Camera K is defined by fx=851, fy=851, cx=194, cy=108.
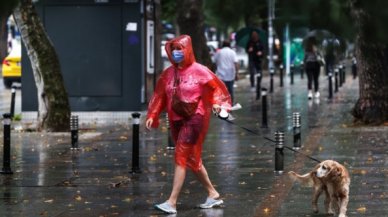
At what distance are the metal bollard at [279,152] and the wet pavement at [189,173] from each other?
169 millimetres

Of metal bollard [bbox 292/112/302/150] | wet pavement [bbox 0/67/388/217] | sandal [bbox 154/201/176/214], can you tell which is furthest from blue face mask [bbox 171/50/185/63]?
metal bollard [bbox 292/112/302/150]

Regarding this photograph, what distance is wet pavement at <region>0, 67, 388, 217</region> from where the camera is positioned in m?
9.12

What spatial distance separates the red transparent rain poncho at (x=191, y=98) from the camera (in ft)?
28.6

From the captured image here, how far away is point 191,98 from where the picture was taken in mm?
8719

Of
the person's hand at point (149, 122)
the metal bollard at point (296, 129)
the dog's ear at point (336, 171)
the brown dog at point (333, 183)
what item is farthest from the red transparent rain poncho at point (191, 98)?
the metal bollard at point (296, 129)

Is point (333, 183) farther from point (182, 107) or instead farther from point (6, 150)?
point (6, 150)

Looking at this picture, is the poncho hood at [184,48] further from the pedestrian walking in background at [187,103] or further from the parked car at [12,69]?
the parked car at [12,69]

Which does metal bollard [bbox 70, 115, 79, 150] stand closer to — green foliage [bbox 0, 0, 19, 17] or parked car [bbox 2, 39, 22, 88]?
green foliage [bbox 0, 0, 19, 17]

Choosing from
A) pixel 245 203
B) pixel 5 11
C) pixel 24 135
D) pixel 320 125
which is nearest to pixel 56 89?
pixel 24 135

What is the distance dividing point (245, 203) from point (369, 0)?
6.73 meters

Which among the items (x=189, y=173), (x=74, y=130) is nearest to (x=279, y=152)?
(x=189, y=173)

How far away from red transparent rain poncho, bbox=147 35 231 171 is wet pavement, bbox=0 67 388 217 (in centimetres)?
65

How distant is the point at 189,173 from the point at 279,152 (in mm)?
1349

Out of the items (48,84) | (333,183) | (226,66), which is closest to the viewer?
(333,183)
